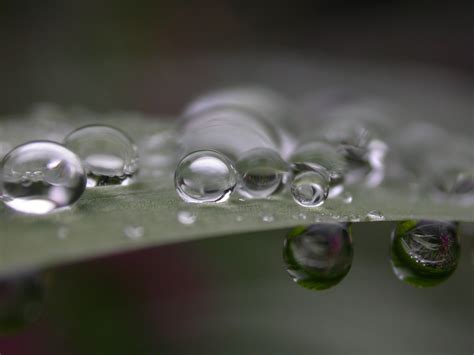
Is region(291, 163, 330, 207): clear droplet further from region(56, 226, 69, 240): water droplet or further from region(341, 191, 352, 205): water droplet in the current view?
region(56, 226, 69, 240): water droplet

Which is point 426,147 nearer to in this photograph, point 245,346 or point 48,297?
point 245,346

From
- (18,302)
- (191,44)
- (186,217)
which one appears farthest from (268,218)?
(191,44)

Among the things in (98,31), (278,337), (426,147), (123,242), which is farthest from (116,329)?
(98,31)

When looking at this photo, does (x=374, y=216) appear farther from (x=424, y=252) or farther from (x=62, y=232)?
(x=62, y=232)

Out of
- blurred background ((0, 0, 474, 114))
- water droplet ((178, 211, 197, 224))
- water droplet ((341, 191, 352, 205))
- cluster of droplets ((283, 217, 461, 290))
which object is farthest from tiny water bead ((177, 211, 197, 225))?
blurred background ((0, 0, 474, 114))

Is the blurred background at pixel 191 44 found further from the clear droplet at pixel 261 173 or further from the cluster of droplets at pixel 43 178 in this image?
the cluster of droplets at pixel 43 178

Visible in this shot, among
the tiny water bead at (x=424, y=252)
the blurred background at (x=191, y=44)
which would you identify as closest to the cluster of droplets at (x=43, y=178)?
the tiny water bead at (x=424, y=252)
